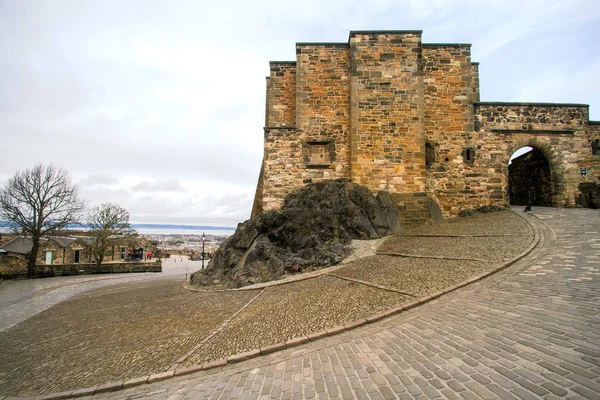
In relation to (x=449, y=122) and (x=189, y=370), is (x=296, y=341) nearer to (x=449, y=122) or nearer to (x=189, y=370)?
(x=189, y=370)

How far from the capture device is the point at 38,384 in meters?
4.81

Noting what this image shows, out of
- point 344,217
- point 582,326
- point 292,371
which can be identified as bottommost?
point 292,371

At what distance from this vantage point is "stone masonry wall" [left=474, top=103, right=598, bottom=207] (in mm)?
15203

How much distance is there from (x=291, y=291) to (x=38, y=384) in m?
5.06

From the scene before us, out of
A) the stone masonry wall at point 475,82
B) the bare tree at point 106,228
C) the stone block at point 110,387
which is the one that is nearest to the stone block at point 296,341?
the stone block at point 110,387

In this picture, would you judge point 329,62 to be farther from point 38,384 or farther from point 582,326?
point 38,384

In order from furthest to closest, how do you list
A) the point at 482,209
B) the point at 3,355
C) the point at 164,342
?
1. the point at 482,209
2. the point at 3,355
3. the point at 164,342

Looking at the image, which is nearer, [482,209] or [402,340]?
[402,340]

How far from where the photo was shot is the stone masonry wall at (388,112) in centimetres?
1427

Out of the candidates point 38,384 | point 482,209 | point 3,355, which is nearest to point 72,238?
point 3,355

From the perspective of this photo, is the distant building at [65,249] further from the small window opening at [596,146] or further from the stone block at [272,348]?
the small window opening at [596,146]

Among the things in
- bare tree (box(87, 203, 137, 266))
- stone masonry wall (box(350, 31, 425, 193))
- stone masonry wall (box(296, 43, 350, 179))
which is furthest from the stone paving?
bare tree (box(87, 203, 137, 266))

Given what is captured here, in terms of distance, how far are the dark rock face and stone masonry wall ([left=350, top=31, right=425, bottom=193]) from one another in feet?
3.97

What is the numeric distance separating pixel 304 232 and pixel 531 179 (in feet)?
50.1
